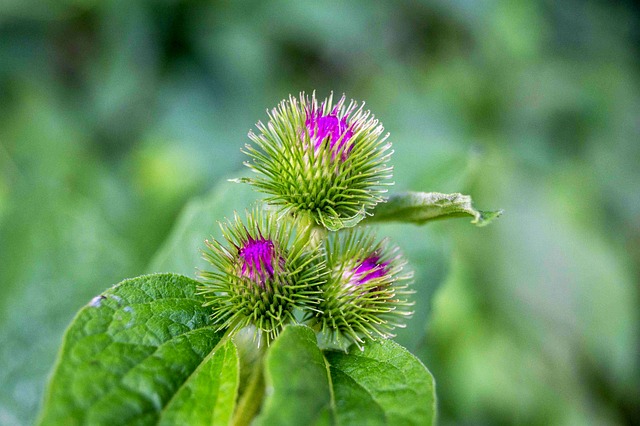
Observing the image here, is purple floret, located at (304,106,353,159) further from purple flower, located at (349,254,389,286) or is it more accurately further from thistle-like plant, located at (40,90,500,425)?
purple flower, located at (349,254,389,286)

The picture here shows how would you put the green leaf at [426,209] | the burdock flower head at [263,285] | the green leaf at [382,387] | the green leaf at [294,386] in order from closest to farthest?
the green leaf at [294,386] → the green leaf at [382,387] → the green leaf at [426,209] → the burdock flower head at [263,285]

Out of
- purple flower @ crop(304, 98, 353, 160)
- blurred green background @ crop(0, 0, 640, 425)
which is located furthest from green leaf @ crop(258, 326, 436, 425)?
Result: blurred green background @ crop(0, 0, 640, 425)

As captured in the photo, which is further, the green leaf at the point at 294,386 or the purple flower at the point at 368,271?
the purple flower at the point at 368,271

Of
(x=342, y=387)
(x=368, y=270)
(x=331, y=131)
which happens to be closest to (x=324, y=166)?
(x=331, y=131)

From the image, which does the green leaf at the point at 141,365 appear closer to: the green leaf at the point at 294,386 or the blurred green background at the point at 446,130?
the green leaf at the point at 294,386

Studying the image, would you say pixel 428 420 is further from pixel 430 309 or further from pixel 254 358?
pixel 430 309

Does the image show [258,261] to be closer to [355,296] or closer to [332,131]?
[355,296]

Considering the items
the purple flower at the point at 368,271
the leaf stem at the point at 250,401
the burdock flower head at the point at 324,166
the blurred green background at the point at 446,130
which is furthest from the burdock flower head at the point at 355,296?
the blurred green background at the point at 446,130
